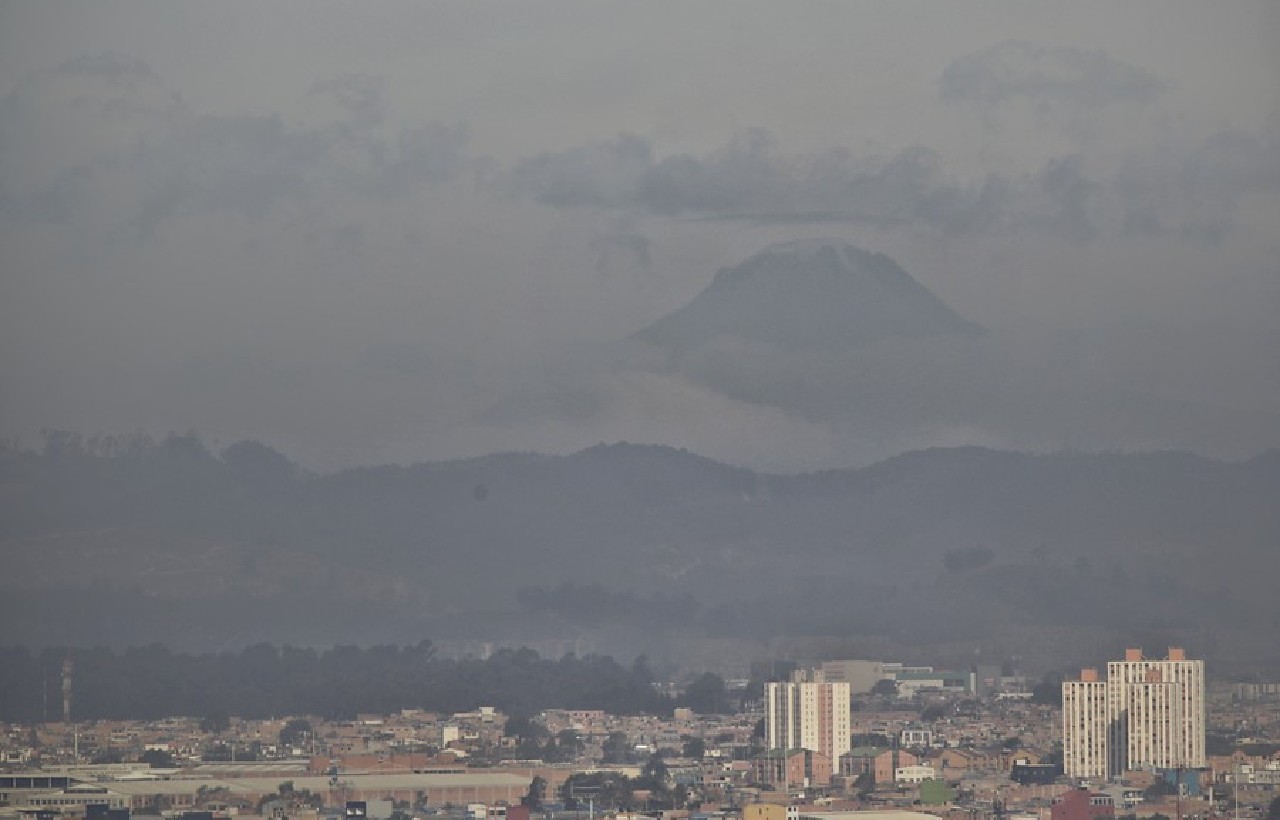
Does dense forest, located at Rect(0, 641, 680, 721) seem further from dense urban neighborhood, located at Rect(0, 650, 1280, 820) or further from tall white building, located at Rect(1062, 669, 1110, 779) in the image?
tall white building, located at Rect(1062, 669, 1110, 779)

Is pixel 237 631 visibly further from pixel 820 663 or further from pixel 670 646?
pixel 820 663

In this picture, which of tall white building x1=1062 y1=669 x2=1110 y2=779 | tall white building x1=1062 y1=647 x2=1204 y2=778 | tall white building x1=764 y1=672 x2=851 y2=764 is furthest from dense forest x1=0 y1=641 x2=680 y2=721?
tall white building x1=1062 y1=647 x2=1204 y2=778

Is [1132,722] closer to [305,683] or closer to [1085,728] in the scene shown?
[1085,728]

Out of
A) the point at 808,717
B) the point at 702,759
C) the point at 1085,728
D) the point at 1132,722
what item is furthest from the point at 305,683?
the point at 1132,722

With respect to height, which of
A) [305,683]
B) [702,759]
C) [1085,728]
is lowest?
[702,759]

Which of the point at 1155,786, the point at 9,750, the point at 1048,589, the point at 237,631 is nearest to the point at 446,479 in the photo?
the point at 237,631

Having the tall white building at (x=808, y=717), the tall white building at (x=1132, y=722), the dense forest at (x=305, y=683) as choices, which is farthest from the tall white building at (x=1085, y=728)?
the dense forest at (x=305, y=683)

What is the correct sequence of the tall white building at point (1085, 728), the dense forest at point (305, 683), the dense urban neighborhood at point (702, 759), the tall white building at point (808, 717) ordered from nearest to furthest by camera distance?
the dense urban neighborhood at point (702, 759)
the tall white building at point (1085, 728)
the tall white building at point (808, 717)
the dense forest at point (305, 683)

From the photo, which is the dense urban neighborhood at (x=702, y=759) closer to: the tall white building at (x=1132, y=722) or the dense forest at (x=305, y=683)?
the tall white building at (x=1132, y=722)
